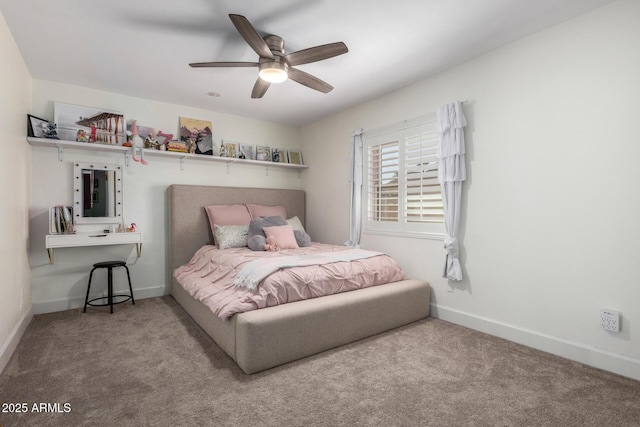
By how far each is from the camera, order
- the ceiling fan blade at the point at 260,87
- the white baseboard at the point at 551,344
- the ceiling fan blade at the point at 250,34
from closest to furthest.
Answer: the ceiling fan blade at the point at 250,34
the white baseboard at the point at 551,344
the ceiling fan blade at the point at 260,87

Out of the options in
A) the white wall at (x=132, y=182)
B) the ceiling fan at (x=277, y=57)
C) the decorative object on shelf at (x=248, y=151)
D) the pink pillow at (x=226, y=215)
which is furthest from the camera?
the decorative object on shelf at (x=248, y=151)

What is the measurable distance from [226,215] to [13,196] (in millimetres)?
2034

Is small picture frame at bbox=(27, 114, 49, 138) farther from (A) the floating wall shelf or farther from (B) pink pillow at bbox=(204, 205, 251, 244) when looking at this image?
(B) pink pillow at bbox=(204, 205, 251, 244)

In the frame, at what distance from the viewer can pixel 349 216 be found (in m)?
4.27

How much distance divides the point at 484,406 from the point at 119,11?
3.39 m

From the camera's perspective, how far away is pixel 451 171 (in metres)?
2.95

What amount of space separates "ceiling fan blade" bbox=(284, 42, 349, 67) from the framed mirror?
2.64 metres

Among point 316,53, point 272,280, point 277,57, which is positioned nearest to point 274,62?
point 277,57

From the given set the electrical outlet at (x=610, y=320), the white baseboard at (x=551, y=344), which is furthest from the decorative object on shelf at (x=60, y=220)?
the electrical outlet at (x=610, y=320)

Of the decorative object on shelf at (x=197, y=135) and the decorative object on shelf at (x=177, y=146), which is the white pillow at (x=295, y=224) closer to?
the decorative object on shelf at (x=197, y=135)

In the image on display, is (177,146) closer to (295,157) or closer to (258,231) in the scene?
(258,231)

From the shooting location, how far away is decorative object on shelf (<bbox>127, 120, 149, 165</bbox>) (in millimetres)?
3758

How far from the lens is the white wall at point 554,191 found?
2107mm

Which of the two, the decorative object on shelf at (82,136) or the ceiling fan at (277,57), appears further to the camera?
the decorative object on shelf at (82,136)
